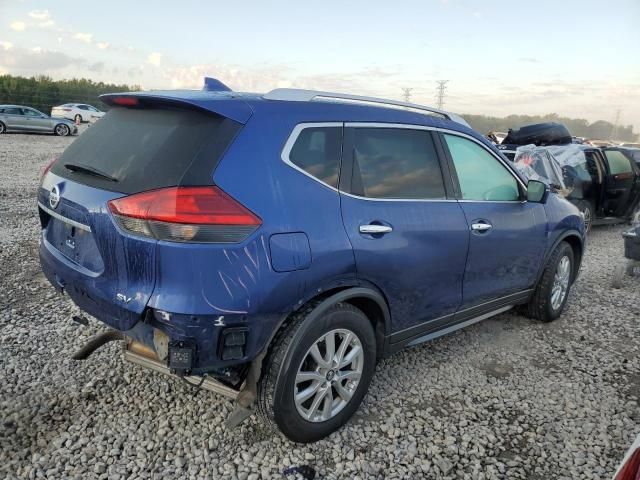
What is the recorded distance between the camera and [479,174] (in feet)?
12.0

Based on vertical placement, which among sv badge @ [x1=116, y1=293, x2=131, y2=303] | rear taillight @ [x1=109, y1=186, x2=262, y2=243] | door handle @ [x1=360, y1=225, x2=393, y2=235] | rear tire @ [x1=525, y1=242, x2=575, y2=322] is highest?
rear taillight @ [x1=109, y1=186, x2=262, y2=243]

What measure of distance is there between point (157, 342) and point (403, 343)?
1566mm

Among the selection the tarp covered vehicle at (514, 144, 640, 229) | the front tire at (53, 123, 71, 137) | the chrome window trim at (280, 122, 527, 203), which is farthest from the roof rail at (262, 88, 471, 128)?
the front tire at (53, 123, 71, 137)

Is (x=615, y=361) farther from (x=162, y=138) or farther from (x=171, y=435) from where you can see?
(x=162, y=138)

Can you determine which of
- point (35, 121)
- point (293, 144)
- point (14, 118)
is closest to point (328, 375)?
point (293, 144)

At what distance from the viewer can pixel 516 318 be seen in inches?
188

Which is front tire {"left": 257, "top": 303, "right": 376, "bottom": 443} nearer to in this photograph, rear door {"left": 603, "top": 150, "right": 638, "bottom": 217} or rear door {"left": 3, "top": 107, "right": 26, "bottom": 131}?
rear door {"left": 603, "top": 150, "right": 638, "bottom": 217}

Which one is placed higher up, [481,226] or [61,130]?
[481,226]

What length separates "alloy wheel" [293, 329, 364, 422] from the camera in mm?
2635

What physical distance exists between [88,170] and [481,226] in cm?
251

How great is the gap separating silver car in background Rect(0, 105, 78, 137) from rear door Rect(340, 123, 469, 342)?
25.6 m

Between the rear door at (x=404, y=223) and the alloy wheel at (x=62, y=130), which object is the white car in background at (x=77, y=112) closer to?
the alloy wheel at (x=62, y=130)

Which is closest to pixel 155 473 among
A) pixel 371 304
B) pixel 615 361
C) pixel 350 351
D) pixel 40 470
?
pixel 40 470

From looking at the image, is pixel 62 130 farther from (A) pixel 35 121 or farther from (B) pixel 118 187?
(B) pixel 118 187
